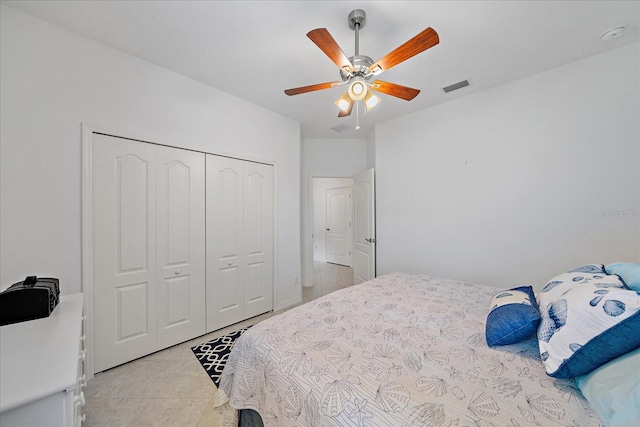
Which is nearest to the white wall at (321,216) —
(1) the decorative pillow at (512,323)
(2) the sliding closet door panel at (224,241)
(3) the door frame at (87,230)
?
(2) the sliding closet door panel at (224,241)

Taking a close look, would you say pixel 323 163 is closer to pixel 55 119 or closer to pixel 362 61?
pixel 362 61

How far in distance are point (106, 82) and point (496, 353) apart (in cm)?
323

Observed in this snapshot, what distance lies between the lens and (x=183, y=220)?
2.44 m

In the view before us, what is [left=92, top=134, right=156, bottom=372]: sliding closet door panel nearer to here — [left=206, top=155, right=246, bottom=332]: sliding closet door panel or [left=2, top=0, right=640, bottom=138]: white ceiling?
[left=206, top=155, right=246, bottom=332]: sliding closet door panel

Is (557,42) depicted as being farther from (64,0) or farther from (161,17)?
(64,0)

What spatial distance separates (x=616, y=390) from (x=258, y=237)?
9.55ft

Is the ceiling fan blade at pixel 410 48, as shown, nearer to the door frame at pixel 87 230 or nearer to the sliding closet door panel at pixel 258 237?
the sliding closet door panel at pixel 258 237

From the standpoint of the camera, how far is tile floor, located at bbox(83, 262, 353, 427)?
1562 millimetres

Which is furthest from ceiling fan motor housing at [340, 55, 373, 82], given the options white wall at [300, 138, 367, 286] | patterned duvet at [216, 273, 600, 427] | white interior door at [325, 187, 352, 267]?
white interior door at [325, 187, 352, 267]

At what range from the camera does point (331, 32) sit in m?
1.83

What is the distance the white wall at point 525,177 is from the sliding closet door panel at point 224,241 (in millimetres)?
2150

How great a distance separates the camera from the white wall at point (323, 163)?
4.32 meters

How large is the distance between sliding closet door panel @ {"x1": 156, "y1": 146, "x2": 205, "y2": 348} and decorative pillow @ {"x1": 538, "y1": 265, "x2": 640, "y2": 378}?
8.86 feet

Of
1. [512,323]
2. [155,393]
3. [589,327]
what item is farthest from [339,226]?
[589,327]
